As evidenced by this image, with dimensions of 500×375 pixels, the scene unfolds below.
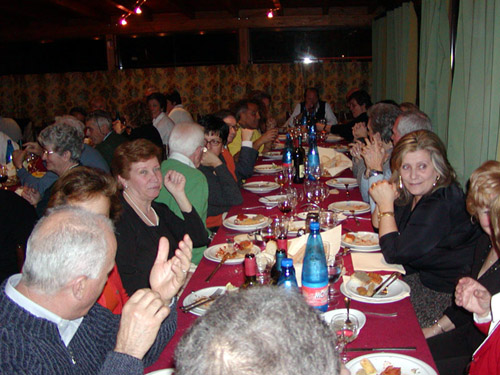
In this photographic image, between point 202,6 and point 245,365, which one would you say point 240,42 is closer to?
point 202,6

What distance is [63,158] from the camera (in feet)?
12.1

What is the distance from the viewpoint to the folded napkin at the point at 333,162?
4398mm

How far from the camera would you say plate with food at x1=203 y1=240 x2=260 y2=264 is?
2285 mm

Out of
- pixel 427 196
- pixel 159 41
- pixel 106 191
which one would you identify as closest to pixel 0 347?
pixel 106 191

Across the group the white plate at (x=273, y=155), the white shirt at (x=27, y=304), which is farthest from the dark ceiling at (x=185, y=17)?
the white shirt at (x=27, y=304)

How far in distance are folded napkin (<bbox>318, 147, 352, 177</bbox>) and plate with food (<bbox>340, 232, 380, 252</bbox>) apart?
1824 mm

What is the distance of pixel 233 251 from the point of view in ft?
7.89

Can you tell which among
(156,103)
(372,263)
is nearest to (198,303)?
(372,263)

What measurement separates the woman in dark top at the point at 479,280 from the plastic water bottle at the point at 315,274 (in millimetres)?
732

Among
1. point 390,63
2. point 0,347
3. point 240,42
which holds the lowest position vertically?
point 0,347

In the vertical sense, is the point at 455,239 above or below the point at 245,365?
below

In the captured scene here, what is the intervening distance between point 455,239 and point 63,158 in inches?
114

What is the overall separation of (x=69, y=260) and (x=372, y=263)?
1425 mm

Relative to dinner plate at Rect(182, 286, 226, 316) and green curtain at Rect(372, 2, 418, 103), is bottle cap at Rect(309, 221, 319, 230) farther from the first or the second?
green curtain at Rect(372, 2, 418, 103)
